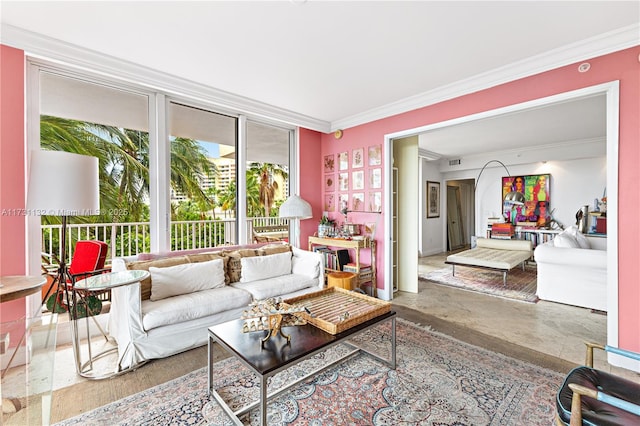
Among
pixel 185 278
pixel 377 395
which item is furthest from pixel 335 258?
pixel 377 395

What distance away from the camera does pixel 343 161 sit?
451cm

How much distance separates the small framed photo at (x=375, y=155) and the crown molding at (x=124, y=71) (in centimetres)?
141

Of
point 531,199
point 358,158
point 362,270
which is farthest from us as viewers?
point 531,199

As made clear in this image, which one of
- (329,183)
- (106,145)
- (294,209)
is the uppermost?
(106,145)

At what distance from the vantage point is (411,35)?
227cm

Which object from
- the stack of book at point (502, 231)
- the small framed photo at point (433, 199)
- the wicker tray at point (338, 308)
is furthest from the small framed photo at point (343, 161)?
the stack of book at point (502, 231)

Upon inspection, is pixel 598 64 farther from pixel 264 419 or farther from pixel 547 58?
pixel 264 419

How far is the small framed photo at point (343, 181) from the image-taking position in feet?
14.6

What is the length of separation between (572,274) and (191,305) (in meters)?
4.60

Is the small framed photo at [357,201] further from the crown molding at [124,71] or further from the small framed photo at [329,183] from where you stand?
the crown molding at [124,71]

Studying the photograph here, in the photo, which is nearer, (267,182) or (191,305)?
(191,305)

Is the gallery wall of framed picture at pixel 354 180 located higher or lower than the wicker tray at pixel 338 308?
higher

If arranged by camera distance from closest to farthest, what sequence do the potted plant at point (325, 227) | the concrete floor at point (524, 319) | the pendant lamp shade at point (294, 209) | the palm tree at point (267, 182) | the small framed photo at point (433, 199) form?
1. the concrete floor at point (524, 319)
2. the pendant lamp shade at point (294, 209)
3. the palm tree at point (267, 182)
4. the potted plant at point (325, 227)
5. the small framed photo at point (433, 199)

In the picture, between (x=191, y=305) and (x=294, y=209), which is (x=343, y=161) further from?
(x=191, y=305)
